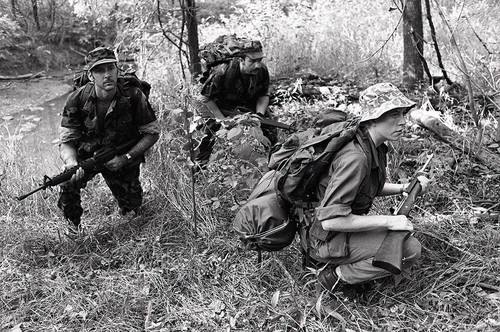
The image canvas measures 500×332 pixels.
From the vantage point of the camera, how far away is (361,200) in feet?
9.06

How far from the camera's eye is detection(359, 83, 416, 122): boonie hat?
2541 mm

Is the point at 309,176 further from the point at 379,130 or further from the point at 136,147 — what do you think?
the point at 136,147

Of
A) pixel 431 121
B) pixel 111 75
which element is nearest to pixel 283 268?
pixel 111 75

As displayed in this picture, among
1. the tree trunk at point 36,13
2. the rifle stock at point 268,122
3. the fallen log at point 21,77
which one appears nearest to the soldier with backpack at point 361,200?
the rifle stock at point 268,122

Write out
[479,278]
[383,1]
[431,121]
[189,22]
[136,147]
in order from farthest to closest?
[383,1] < [189,22] < [431,121] < [136,147] < [479,278]

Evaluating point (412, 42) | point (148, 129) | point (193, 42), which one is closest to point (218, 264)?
point (148, 129)

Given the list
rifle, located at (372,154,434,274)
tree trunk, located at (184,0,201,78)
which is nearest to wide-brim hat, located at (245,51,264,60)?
tree trunk, located at (184,0,201,78)

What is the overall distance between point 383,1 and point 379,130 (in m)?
7.20

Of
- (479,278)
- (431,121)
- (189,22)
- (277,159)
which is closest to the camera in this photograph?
(277,159)

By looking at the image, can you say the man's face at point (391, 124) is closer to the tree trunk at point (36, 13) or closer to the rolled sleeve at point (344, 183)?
the rolled sleeve at point (344, 183)

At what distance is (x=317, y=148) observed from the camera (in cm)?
268

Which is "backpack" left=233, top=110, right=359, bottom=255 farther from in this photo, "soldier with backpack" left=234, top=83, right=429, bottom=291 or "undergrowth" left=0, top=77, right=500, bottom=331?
"undergrowth" left=0, top=77, right=500, bottom=331

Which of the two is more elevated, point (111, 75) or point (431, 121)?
point (111, 75)

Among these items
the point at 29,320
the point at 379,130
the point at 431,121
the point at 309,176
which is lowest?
A: the point at 29,320
